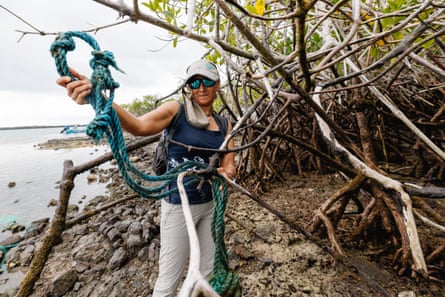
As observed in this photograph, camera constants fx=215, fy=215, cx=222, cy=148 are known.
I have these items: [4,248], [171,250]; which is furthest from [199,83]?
[4,248]

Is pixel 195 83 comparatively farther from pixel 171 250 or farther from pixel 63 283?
pixel 63 283

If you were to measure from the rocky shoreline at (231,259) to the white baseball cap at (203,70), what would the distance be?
1.28m

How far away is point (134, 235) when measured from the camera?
287cm

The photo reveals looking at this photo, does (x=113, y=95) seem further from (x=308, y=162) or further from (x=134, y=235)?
(x=308, y=162)

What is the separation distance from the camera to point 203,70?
148 cm

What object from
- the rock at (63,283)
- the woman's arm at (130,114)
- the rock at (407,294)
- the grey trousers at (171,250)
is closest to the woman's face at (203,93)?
the woman's arm at (130,114)

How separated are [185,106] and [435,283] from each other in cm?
209

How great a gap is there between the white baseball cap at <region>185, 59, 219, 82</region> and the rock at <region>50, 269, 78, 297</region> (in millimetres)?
2532

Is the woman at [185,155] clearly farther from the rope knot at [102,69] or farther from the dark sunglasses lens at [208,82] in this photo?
the rope knot at [102,69]

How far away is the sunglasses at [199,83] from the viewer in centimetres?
151

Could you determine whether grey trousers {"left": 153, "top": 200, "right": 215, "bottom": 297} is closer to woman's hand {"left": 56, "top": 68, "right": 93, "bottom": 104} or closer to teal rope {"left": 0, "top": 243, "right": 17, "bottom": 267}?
woman's hand {"left": 56, "top": 68, "right": 93, "bottom": 104}

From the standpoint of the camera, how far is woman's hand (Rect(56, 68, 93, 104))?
2.36 ft

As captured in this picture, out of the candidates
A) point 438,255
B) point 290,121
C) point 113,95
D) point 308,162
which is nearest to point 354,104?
point 290,121

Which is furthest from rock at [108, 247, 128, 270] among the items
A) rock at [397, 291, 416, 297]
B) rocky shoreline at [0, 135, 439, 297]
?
rock at [397, 291, 416, 297]
